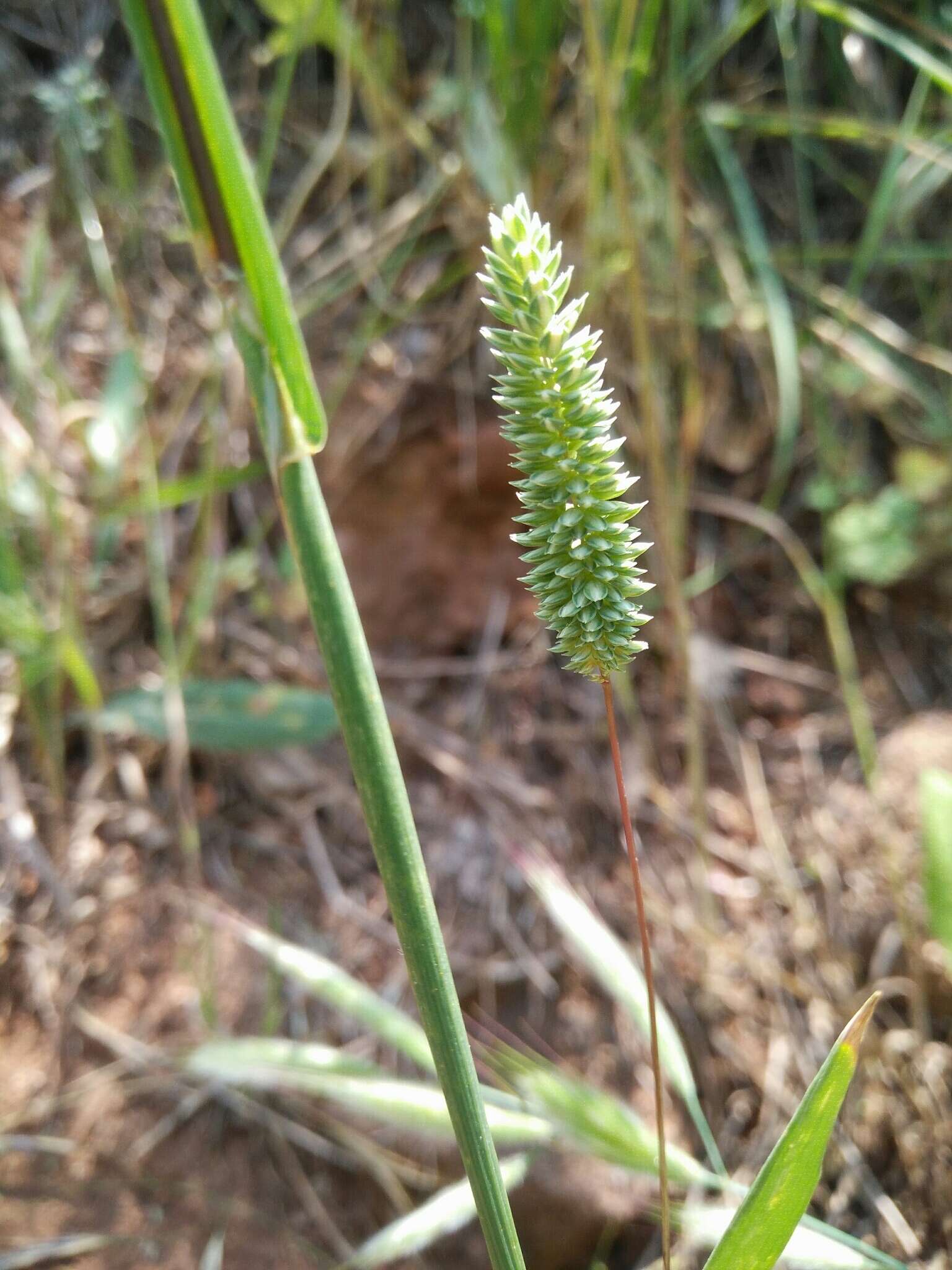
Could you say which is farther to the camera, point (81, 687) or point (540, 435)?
point (81, 687)

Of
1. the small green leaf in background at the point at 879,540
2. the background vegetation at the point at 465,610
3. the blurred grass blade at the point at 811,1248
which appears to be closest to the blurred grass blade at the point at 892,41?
the background vegetation at the point at 465,610

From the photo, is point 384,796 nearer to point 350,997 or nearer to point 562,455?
point 562,455

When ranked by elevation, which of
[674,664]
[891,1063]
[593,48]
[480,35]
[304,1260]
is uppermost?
[480,35]

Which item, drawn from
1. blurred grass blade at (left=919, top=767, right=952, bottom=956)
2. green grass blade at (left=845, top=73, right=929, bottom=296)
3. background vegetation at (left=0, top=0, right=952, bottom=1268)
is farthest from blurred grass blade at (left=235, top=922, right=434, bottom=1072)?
green grass blade at (left=845, top=73, right=929, bottom=296)

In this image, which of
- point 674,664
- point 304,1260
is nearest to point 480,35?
point 674,664

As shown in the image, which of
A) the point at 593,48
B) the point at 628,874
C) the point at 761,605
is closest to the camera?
the point at 593,48

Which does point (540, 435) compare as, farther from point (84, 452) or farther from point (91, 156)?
point (91, 156)
